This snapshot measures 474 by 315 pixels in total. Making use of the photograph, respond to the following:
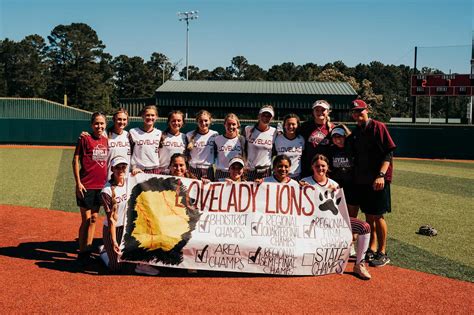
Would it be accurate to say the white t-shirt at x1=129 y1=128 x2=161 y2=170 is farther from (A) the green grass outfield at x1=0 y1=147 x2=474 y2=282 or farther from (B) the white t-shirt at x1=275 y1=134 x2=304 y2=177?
(A) the green grass outfield at x1=0 y1=147 x2=474 y2=282

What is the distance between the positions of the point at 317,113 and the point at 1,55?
91394mm

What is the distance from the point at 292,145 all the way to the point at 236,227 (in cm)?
156

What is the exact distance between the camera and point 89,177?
5.99m

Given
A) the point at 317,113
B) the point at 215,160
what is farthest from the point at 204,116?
the point at 317,113

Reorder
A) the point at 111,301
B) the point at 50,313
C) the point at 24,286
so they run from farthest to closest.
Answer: the point at 24,286 < the point at 111,301 < the point at 50,313

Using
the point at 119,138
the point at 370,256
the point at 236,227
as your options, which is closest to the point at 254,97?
the point at 119,138

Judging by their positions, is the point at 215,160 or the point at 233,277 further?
the point at 215,160

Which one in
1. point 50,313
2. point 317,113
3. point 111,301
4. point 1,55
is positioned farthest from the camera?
point 1,55

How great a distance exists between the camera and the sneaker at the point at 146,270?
17.9 ft

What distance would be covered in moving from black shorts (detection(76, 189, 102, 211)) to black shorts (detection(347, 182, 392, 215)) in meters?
3.65

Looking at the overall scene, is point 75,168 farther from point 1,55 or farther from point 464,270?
point 1,55

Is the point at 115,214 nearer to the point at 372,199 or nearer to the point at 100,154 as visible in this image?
the point at 100,154

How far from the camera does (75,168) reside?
5879mm

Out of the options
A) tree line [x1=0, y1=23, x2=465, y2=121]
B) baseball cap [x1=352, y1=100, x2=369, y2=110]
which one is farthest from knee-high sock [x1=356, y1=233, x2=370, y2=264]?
tree line [x1=0, y1=23, x2=465, y2=121]
